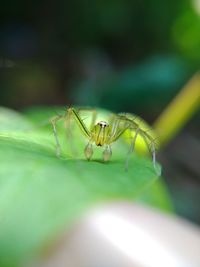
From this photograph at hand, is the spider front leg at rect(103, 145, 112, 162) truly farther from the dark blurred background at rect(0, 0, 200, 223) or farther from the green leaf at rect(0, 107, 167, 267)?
the dark blurred background at rect(0, 0, 200, 223)

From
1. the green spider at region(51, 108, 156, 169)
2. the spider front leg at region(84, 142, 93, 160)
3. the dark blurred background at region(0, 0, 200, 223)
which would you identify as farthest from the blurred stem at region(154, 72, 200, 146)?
the dark blurred background at region(0, 0, 200, 223)

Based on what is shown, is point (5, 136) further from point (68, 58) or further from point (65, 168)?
point (68, 58)

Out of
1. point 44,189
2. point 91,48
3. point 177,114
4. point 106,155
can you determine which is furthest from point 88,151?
point 91,48

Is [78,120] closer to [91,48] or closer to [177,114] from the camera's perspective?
[177,114]

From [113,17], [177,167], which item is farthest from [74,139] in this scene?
[113,17]

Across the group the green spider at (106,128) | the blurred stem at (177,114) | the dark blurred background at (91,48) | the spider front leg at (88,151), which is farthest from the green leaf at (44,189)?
the dark blurred background at (91,48)

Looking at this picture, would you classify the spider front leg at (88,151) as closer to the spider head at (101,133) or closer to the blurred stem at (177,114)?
the spider head at (101,133)

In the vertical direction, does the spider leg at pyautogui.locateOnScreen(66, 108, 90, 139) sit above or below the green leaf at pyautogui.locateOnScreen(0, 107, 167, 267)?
below
